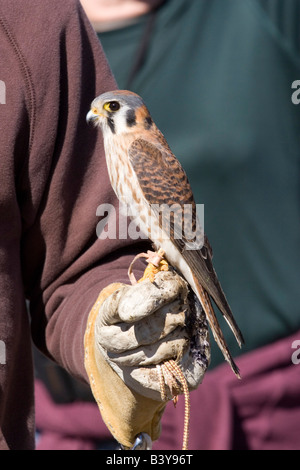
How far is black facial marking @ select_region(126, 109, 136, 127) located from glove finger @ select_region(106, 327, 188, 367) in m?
0.44

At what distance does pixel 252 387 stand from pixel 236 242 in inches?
22.3

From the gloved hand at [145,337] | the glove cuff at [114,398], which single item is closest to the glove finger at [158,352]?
the gloved hand at [145,337]

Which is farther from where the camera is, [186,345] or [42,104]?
[42,104]

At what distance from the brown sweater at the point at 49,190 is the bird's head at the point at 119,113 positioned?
30 cm

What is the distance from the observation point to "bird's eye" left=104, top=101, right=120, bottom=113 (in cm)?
161

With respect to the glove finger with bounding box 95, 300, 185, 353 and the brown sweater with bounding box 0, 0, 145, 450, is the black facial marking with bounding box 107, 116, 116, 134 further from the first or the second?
the glove finger with bounding box 95, 300, 185, 353

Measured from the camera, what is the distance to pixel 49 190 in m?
1.97

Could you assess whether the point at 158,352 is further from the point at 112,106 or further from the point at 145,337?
the point at 112,106

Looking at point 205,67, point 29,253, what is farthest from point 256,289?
point 29,253

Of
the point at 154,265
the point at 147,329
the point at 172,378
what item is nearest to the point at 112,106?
the point at 154,265

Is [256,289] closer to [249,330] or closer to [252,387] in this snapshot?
[249,330]

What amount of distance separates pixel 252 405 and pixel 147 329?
1.28 meters

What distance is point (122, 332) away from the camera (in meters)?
1.59

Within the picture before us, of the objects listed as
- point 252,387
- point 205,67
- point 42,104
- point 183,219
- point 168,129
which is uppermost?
point 205,67
